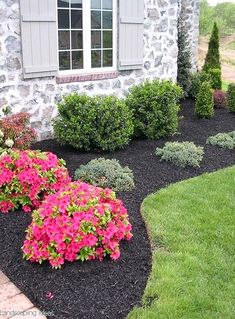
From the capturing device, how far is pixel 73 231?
2.99 metres

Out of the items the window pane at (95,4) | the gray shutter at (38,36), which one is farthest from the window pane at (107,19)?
the gray shutter at (38,36)

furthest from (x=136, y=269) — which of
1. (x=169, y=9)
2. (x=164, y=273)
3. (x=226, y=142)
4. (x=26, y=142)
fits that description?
(x=169, y=9)

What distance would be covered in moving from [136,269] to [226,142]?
3519mm

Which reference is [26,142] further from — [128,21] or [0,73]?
[128,21]

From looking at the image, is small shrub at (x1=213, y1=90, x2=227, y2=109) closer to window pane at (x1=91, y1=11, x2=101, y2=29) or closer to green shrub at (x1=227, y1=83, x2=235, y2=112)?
green shrub at (x1=227, y1=83, x2=235, y2=112)

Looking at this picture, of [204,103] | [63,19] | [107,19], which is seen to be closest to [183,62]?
[204,103]

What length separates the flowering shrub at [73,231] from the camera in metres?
3.00

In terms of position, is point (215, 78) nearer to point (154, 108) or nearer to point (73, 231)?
point (154, 108)

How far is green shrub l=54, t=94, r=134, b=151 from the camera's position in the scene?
544cm

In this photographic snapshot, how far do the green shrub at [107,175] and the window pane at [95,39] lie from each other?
250 centimetres

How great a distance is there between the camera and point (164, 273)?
10.1 ft

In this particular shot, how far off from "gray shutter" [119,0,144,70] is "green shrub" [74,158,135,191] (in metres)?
2.66

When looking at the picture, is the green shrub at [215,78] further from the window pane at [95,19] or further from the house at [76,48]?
the window pane at [95,19]

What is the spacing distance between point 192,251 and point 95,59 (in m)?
4.14
